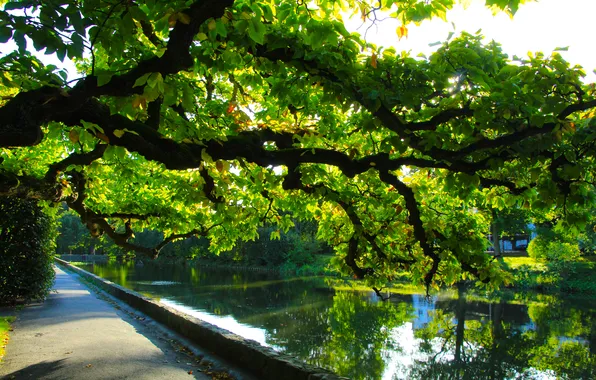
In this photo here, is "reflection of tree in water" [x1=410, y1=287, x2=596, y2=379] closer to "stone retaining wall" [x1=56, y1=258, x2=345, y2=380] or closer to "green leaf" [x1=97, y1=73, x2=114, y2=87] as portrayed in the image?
"stone retaining wall" [x1=56, y1=258, x2=345, y2=380]

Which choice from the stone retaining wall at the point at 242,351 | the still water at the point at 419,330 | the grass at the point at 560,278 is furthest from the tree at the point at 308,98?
the grass at the point at 560,278

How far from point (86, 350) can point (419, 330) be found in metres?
12.2

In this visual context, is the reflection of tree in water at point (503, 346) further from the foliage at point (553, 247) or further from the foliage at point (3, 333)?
the foliage at point (3, 333)

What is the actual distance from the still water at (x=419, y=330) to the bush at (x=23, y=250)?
6517 mm

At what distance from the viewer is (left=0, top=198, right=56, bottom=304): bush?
43.6ft

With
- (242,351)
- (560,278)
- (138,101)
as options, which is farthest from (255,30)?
(560,278)

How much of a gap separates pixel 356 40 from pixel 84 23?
7.63 ft

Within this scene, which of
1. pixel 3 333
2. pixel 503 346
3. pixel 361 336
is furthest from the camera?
pixel 361 336

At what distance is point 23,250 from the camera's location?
1367 centimetres

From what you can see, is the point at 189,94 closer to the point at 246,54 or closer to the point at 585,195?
the point at 246,54

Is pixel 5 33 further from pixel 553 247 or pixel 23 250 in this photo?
pixel 553 247

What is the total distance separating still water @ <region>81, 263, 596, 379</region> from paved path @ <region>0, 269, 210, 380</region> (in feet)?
16.3

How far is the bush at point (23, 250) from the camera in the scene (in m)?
13.3

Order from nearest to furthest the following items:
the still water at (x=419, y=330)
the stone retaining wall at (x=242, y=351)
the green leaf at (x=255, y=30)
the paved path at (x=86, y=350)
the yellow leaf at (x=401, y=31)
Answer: the green leaf at (x=255, y=30) < the yellow leaf at (x=401, y=31) < the stone retaining wall at (x=242, y=351) < the paved path at (x=86, y=350) < the still water at (x=419, y=330)
